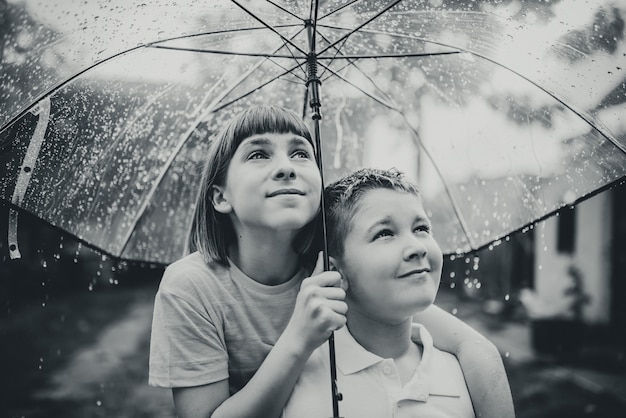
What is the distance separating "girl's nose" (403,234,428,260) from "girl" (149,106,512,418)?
0.77 ft

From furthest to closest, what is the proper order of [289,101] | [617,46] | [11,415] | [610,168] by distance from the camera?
[11,415], [289,101], [610,168], [617,46]

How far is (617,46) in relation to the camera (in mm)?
1901

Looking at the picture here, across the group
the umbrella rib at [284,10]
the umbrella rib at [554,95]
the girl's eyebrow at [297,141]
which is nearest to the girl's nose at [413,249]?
the girl's eyebrow at [297,141]

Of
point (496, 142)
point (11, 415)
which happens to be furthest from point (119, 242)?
point (11, 415)

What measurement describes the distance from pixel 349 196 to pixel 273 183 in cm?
28

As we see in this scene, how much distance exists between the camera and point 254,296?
204 cm

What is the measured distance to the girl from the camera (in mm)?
1738

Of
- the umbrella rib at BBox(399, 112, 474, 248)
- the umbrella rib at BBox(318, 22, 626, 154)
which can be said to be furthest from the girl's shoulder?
the umbrella rib at BBox(399, 112, 474, 248)

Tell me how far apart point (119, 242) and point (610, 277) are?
9.33 metres

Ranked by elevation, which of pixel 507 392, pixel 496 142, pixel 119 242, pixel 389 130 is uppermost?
pixel 389 130

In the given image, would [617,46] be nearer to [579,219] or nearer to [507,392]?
[507,392]

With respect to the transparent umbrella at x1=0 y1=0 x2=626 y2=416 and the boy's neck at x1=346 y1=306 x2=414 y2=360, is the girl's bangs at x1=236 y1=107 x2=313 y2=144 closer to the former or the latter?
the transparent umbrella at x1=0 y1=0 x2=626 y2=416

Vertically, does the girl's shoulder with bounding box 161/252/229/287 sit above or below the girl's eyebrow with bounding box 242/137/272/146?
below

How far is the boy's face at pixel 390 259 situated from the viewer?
178 centimetres
